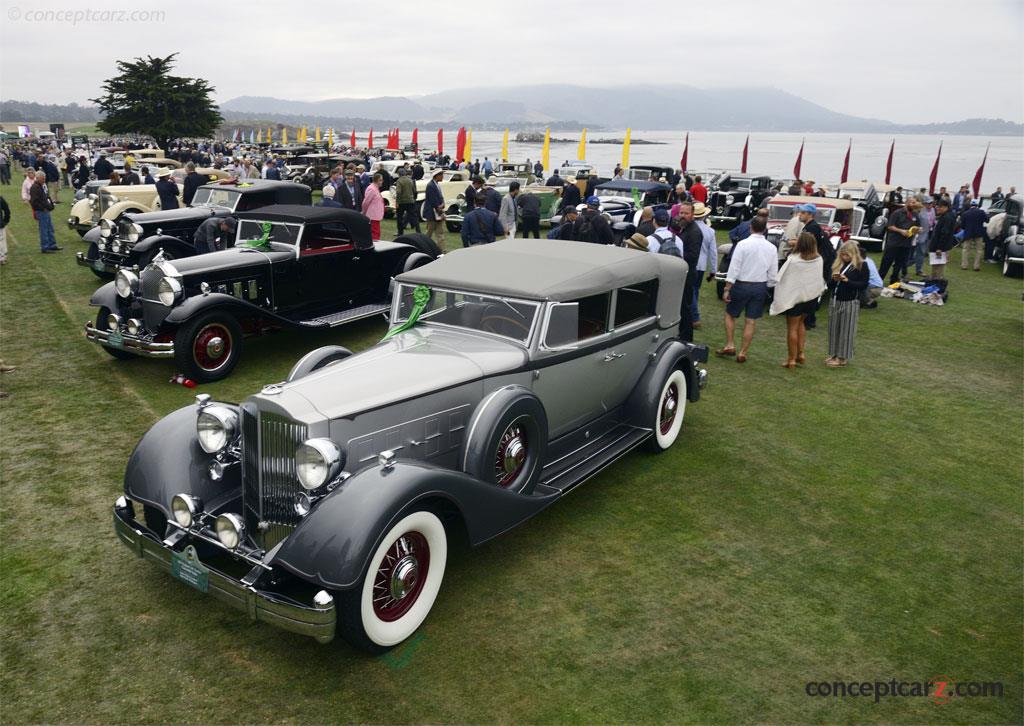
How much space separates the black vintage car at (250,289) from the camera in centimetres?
754

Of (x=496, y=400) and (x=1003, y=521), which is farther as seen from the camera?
(x=1003, y=521)

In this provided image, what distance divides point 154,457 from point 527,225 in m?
11.7

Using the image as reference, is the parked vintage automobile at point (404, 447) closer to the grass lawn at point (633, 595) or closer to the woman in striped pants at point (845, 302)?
the grass lawn at point (633, 595)

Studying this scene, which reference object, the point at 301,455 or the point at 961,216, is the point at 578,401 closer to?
the point at 301,455

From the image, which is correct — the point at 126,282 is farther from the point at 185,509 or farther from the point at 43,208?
the point at 43,208

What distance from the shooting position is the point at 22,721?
10.4 feet

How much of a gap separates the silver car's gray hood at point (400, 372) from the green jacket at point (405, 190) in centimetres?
1058

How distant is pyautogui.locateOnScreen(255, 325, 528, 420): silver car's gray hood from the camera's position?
391cm

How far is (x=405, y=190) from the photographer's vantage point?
1512 centimetres

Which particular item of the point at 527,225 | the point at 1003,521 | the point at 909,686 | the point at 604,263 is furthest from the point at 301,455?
the point at 527,225

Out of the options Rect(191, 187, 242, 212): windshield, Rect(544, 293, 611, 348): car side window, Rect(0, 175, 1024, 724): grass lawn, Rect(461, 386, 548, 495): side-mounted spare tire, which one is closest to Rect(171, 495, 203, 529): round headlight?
Rect(0, 175, 1024, 724): grass lawn

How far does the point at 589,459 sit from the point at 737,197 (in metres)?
18.4

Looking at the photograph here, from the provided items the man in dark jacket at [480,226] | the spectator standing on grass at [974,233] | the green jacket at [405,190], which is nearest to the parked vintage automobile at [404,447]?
the man in dark jacket at [480,226]

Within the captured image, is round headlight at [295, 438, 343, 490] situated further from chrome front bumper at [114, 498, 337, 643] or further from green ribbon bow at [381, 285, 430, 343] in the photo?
green ribbon bow at [381, 285, 430, 343]
